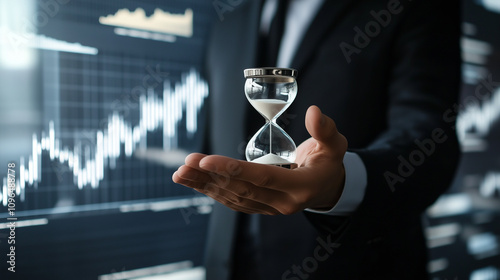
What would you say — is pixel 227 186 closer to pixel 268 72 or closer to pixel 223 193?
pixel 223 193

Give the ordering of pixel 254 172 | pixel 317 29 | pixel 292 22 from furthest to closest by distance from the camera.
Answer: pixel 292 22, pixel 317 29, pixel 254 172

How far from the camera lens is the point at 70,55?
1.12 metres

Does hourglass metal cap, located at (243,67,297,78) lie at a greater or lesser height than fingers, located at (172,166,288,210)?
greater

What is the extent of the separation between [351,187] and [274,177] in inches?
8.5

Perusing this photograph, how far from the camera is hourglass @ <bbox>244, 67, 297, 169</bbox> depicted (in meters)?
0.70

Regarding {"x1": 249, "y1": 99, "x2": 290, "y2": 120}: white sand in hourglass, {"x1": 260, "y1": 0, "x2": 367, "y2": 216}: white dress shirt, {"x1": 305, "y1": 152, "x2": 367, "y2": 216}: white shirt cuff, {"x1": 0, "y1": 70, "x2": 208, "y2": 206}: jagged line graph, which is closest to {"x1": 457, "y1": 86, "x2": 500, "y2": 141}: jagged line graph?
{"x1": 260, "y1": 0, "x2": 367, "y2": 216}: white dress shirt

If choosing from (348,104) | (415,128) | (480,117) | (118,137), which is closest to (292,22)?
(348,104)

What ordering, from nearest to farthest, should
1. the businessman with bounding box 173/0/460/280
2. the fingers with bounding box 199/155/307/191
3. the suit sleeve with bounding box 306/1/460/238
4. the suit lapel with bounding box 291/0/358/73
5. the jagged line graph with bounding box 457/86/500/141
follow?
1. the fingers with bounding box 199/155/307/191
2. the suit sleeve with bounding box 306/1/460/238
3. the businessman with bounding box 173/0/460/280
4. the suit lapel with bounding box 291/0/358/73
5. the jagged line graph with bounding box 457/86/500/141

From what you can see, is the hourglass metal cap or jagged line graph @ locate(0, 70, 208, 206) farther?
jagged line graph @ locate(0, 70, 208, 206)

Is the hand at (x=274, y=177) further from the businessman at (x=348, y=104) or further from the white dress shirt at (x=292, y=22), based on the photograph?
the white dress shirt at (x=292, y=22)

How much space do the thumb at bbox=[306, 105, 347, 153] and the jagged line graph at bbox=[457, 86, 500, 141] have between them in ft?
5.00

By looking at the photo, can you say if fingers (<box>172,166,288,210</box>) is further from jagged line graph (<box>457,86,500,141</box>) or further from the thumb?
jagged line graph (<box>457,86,500,141</box>)

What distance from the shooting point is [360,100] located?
3.74 feet

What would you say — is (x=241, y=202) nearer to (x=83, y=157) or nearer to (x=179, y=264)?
(x=83, y=157)
